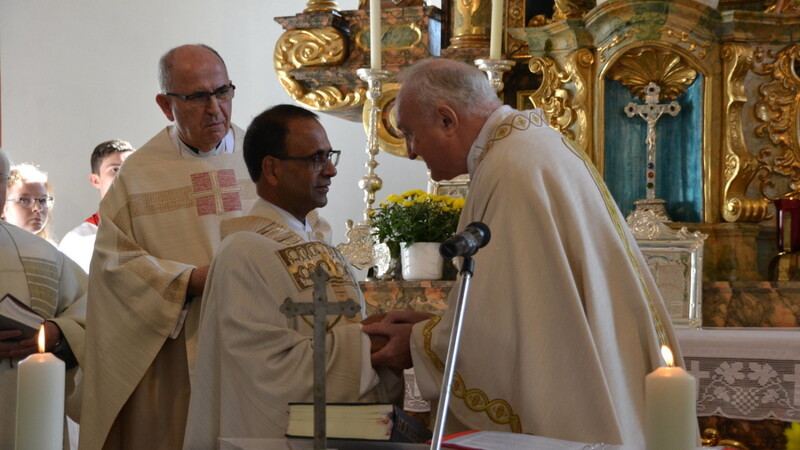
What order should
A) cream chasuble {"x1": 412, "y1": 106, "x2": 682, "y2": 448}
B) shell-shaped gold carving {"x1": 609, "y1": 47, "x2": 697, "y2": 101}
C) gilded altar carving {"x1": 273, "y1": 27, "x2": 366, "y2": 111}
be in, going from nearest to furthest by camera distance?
cream chasuble {"x1": 412, "y1": 106, "x2": 682, "y2": 448}, shell-shaped gold carving {"x1": 609, "y1": 47, "x2": 697, "y2": 101}, gilded altar carving {"x1": 273, "y1": 27, "x2": 366, "y2": 111}

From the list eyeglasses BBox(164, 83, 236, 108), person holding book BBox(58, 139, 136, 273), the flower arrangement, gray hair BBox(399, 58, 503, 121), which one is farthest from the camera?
person holding book BBox(58, 139, 136, 273)

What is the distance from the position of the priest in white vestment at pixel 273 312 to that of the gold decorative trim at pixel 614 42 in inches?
95.7

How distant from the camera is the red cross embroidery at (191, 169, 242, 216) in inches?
167

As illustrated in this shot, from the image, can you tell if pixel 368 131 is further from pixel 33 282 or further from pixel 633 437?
pixel 633 437

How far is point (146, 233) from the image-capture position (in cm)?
414

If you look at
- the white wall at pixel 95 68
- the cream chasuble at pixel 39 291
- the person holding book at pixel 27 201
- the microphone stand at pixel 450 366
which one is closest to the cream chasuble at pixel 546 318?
the microphone stand at pixel 450 366

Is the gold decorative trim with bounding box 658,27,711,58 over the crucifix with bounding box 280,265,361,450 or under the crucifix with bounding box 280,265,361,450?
over

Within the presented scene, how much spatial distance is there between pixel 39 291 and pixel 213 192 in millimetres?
791

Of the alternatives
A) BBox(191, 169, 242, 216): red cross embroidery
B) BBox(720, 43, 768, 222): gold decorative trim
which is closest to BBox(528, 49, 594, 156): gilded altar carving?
BBox(720, 43, 768, 222): gold decorative trim

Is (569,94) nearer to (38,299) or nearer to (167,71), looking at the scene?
(167,71)

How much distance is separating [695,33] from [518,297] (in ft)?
9.37

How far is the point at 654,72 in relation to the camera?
561 centimetres

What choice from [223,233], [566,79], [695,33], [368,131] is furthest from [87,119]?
[223,233]

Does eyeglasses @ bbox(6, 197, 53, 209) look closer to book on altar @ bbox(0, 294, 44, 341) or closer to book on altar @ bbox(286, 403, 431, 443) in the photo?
book on altar @ bbox(0, 294, 44, 341)
